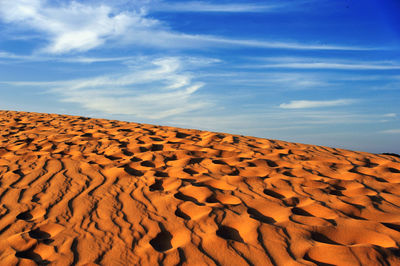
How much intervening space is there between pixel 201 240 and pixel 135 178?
182cm

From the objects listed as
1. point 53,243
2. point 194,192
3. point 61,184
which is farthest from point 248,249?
point 61,184

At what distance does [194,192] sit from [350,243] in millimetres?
1807

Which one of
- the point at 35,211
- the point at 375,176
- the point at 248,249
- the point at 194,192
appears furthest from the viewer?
the point at 375,176

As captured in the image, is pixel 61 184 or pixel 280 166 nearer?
pixel 61 184

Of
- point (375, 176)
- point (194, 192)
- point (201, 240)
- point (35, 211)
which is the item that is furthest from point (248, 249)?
point (375, 176)

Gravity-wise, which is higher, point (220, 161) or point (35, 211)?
point (220, 161)

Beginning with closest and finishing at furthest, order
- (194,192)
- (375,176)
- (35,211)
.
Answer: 1. (35,211)
2. (194,192)
3. (375,176)

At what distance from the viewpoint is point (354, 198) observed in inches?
150

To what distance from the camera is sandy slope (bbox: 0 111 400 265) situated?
259 cm

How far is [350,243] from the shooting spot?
2.77 metres

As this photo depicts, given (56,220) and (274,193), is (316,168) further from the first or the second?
(56,220)

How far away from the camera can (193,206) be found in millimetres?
3363

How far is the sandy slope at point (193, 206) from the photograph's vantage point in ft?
8.50

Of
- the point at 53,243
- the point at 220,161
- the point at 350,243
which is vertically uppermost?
the point at 220,161
